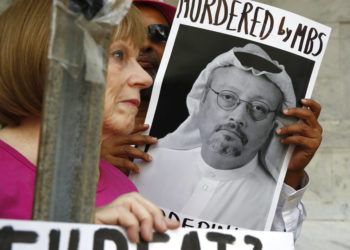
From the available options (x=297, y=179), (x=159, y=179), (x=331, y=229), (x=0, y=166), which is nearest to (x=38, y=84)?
(x=0, y=166)

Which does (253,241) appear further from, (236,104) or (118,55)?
(236,104)

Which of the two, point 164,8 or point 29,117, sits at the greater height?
point 164,8

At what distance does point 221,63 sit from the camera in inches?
75.2

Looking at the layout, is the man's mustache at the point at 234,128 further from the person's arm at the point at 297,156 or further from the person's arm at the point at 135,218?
the person's arm at the point at 135,218

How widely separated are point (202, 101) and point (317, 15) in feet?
9.94

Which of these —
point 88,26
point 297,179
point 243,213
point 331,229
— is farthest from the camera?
point 331,229

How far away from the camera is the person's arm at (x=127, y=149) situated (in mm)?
1851

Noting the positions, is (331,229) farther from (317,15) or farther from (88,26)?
(88,26)

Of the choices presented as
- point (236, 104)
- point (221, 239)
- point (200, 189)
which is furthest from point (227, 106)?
point (221, 239)

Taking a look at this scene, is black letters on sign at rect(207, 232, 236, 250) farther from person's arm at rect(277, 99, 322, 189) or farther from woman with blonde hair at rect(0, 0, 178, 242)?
person's arm at rect(277, 99, 322, 189)

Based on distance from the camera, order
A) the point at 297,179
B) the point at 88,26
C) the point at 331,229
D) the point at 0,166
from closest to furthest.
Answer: the point at 88,26 → the point at 0,166 → the point at 297,179 → the point at 331,229

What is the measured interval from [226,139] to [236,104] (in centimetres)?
8

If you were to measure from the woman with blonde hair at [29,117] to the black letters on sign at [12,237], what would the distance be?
0.12 m

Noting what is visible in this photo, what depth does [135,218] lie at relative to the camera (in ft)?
4.07
